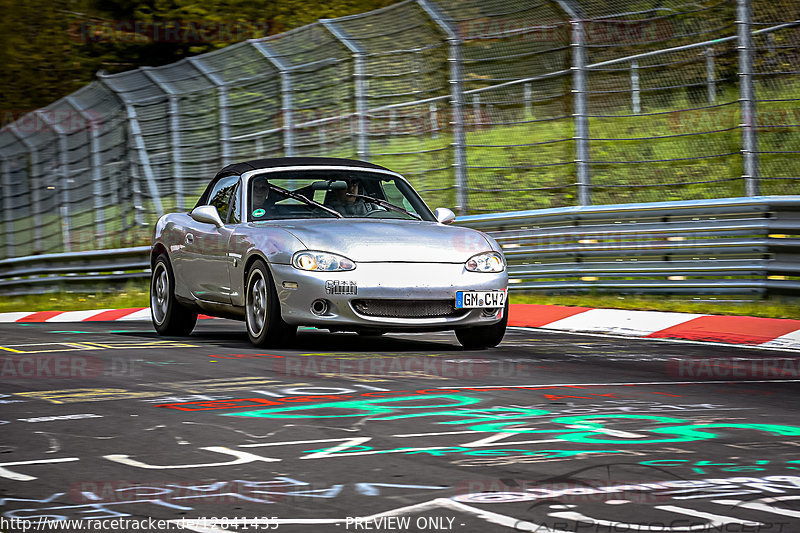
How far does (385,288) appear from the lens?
902 cm

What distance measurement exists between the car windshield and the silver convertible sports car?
0.04ft

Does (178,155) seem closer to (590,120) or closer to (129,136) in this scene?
(129,136)

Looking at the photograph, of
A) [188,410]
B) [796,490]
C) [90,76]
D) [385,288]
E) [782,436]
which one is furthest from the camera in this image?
[90,76]

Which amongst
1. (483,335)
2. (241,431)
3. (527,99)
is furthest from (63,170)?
(241,431)

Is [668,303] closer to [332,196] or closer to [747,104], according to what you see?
[747,104]

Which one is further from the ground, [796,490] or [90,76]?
[90,76]

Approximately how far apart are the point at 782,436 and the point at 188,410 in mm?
2760

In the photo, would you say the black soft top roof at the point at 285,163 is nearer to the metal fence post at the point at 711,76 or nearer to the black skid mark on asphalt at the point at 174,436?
the metal fence post at the point at 711,76

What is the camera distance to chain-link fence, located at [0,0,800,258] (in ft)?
41.9

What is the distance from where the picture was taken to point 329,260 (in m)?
9.08

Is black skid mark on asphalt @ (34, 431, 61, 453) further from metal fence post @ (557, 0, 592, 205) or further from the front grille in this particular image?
metal fence post @ (557, 0, 592, 205)

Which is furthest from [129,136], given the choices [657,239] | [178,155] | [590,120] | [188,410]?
[188,410]

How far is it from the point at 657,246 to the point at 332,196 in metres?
3.97

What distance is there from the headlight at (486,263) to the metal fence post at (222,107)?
10245mm
